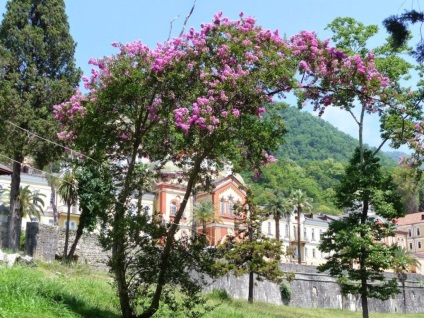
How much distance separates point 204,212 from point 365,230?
27.9 meters

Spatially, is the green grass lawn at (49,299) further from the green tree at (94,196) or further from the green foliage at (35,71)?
the green foliage at (35,71)

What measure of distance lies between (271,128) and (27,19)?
803 inches

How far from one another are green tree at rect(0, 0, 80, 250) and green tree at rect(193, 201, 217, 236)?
79.4 feet

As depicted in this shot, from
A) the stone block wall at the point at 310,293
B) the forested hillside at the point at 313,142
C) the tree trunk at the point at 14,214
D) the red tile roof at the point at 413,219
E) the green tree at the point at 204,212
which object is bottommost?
the stone block wall at the point at 310,293

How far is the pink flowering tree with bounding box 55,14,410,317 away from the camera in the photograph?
498 inches

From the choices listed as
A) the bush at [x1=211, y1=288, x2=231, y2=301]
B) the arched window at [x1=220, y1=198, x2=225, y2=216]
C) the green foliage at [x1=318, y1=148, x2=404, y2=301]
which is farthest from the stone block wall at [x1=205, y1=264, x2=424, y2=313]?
the arched window at [x1=220, y1=198, x2=225, y2=216]

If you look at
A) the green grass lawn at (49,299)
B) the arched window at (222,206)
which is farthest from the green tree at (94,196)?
the arched window at (222,206)

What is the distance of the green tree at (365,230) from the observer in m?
24.7

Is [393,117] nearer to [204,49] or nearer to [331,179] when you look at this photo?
[204,49]

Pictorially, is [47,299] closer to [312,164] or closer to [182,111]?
[182,111]

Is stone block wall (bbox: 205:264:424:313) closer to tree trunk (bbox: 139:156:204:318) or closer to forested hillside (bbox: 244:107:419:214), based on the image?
tree trunk (bbox: 139:156:204:318)

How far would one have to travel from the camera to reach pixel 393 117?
24.0m

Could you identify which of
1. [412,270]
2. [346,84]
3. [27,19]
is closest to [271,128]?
[346,84]

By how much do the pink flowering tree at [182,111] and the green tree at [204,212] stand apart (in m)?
36.6
